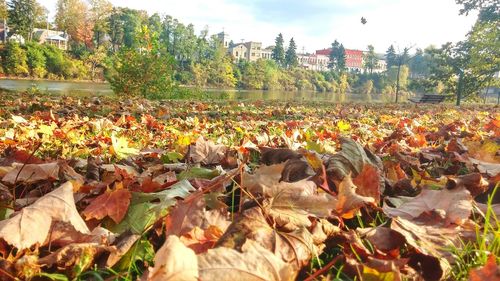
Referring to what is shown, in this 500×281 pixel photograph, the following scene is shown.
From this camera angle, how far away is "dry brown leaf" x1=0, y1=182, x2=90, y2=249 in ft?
2.79

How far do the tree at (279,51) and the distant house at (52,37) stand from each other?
48.5 m

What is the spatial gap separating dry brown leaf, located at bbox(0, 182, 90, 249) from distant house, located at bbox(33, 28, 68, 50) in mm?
84657

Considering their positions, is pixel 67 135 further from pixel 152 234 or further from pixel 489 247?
pixel 489 247

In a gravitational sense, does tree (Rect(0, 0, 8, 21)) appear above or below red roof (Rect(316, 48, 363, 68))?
below

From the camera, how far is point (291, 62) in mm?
107688

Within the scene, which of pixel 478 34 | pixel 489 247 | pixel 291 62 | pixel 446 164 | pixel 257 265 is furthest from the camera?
pixel 291 62

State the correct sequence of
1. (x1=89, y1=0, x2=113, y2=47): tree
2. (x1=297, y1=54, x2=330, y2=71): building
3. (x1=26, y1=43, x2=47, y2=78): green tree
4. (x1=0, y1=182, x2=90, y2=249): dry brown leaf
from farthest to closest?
(x1=297, y1=54, x2=330, y2=71): building, (x1=89, y1=0, x2=113, y2=47): tree, (x1=26, y1=43, x2=47, y2=78): green tree, (x1=0, y1=182, x2=90, y2=249): dry brown leaf

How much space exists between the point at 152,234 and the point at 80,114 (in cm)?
479

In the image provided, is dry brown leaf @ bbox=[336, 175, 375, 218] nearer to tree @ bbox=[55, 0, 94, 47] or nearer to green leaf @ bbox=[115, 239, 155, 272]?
green leaf @ bbox=[115, 239, 155, 272]

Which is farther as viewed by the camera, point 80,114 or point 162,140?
point 80,114

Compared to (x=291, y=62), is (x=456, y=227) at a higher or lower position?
lower

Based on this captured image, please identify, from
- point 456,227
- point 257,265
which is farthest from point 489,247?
point 257,265

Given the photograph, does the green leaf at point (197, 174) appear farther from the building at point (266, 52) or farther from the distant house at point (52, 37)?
the building at point (266, 52)

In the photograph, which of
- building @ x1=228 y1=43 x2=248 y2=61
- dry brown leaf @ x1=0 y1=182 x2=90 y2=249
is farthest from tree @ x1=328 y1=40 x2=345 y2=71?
dry brown leaf @ x1=0 y1=182 x2=90 y2=249
